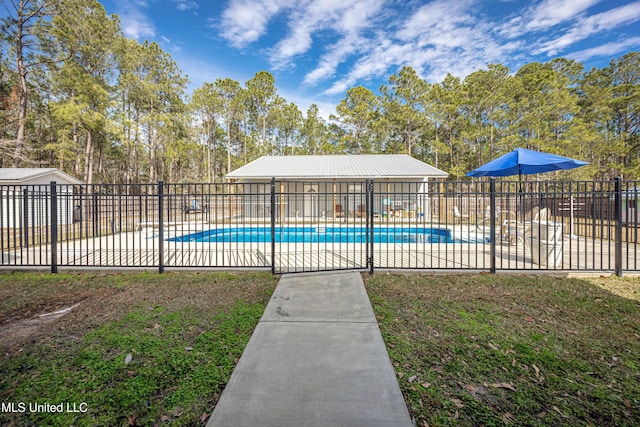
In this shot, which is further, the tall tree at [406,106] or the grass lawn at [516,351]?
the tall tree at [406,106]

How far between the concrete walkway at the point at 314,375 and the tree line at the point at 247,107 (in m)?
20.0

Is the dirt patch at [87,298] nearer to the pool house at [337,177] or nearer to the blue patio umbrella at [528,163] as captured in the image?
the blue patio umbrella at [528,163]

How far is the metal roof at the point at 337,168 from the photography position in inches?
620

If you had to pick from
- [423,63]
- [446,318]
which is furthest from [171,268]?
[423,63]

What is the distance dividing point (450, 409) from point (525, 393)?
0.69 m

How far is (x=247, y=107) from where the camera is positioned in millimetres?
31438

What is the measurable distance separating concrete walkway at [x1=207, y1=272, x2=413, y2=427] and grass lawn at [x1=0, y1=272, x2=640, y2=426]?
0.16 m

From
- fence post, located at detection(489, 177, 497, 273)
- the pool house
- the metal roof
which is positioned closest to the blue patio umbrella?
fence post, located at detection(489, 177, 497, 273)

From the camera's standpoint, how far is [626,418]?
185 cm

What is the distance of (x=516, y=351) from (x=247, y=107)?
110ft

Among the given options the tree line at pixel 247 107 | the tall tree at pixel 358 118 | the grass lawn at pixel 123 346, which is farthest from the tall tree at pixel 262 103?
the grass lawn at pixel 123 346

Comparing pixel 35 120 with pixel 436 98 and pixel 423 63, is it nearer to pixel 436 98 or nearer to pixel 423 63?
pixel 423 63

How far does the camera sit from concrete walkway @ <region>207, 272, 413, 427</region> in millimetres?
1805

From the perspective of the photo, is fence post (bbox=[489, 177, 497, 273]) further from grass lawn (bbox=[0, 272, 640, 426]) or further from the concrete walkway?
the concrete walkway
